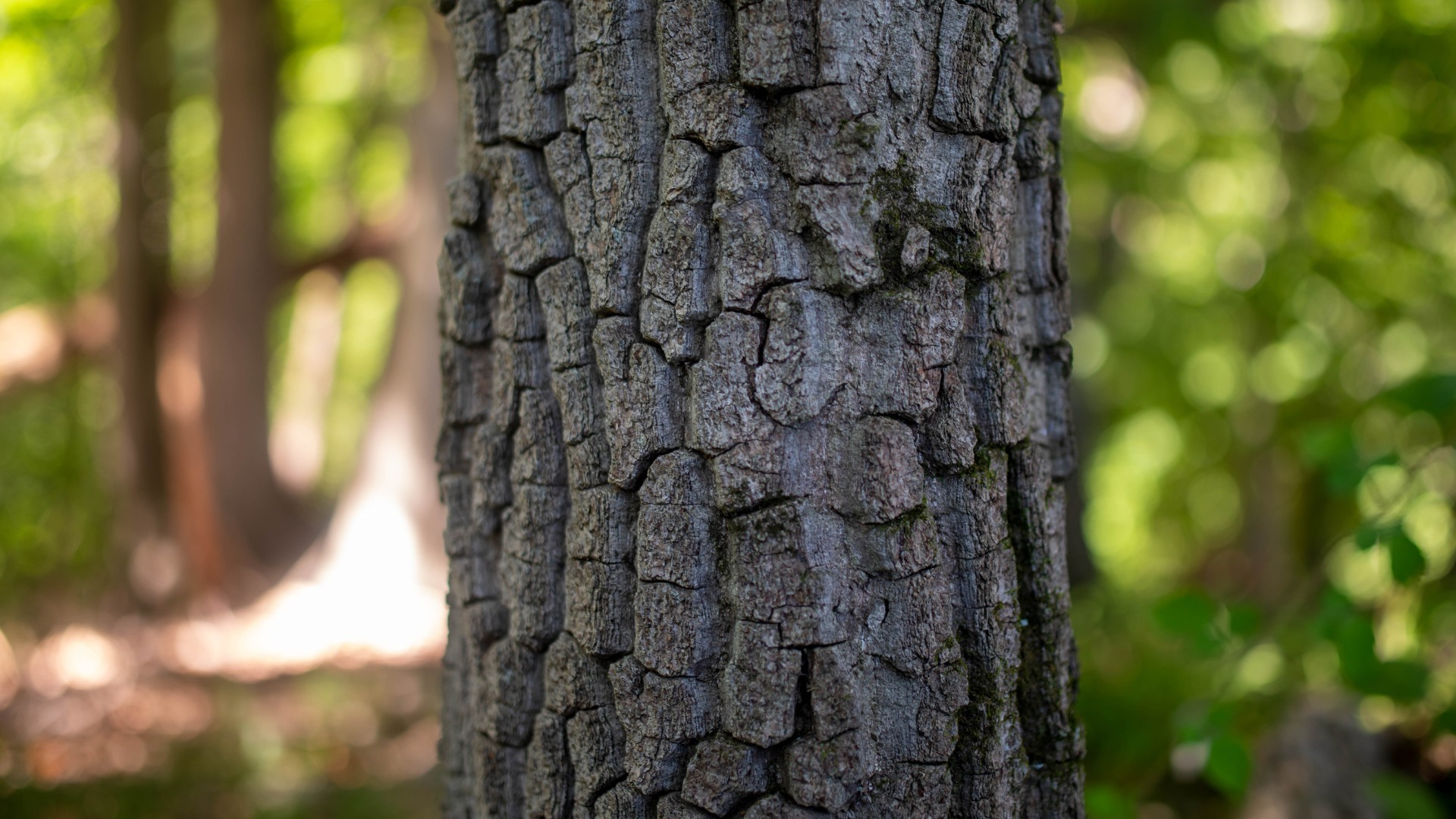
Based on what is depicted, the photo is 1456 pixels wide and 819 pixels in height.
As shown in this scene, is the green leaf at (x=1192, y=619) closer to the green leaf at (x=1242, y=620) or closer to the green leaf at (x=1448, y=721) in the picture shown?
the green leaf at (x=1242, y=620)

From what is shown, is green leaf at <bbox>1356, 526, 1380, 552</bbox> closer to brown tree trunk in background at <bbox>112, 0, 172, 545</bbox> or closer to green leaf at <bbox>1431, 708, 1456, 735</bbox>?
green leaf at <bbox>1431, 708, 1456, 735</bbox>

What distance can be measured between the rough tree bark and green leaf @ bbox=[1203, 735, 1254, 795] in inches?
20.0

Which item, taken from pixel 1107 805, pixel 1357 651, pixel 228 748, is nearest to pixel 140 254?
pixel 228 748

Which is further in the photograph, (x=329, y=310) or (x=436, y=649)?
(x=329, y=310)

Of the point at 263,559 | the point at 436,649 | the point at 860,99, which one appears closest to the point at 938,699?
the point at 860,99

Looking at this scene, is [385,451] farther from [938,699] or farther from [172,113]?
[938,699]

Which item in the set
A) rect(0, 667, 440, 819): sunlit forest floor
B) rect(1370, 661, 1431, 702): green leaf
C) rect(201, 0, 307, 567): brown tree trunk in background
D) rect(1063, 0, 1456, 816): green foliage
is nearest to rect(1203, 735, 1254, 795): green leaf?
rect(1063, 0, 1456, 816): green foliage

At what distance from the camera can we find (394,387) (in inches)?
316

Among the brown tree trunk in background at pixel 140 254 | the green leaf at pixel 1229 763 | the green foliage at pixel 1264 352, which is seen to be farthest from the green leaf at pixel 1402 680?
the brown tree trunk in background at pixel 140 254

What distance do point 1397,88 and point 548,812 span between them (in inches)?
252

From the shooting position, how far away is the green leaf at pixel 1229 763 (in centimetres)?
176

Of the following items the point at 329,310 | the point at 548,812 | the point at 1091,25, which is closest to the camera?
the point at 548,812

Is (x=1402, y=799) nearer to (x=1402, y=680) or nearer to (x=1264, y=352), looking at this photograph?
(x=1402, y=680)

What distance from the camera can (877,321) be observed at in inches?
49.1
